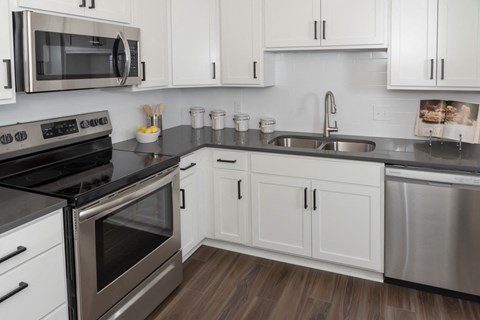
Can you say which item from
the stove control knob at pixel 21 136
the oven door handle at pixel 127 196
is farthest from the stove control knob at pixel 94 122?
the oven door handle at pixel 127 196

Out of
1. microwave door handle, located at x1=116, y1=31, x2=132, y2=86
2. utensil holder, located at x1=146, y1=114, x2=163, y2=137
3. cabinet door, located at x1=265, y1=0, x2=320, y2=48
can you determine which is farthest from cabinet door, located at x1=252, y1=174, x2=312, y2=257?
microwave door handle, located at x1=116, y1=31, x2=132, y2=86

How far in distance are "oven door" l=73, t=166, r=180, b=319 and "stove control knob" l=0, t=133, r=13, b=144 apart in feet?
2.05

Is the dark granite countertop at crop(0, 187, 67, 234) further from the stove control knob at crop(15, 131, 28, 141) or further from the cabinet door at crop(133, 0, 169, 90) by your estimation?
the cabinet door at crop(133, 0, 169, 90)

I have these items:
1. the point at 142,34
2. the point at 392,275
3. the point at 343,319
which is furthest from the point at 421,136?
the point at 142,34

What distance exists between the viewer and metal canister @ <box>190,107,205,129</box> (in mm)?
3684

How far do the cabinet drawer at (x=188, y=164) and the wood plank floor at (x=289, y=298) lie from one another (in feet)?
2.22

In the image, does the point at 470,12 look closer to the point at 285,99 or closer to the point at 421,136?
the point at 421,136

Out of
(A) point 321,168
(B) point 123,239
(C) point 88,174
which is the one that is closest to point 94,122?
(C) point 88,174

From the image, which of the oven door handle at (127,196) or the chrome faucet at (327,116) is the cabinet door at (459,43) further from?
the oven door handle at (127,196)

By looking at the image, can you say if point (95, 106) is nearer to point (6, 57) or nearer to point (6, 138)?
point (6, 138)

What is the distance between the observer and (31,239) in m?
1.68

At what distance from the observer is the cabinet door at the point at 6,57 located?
1890mm

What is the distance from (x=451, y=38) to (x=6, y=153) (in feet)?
8.49

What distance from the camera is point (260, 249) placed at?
3.20 meters
